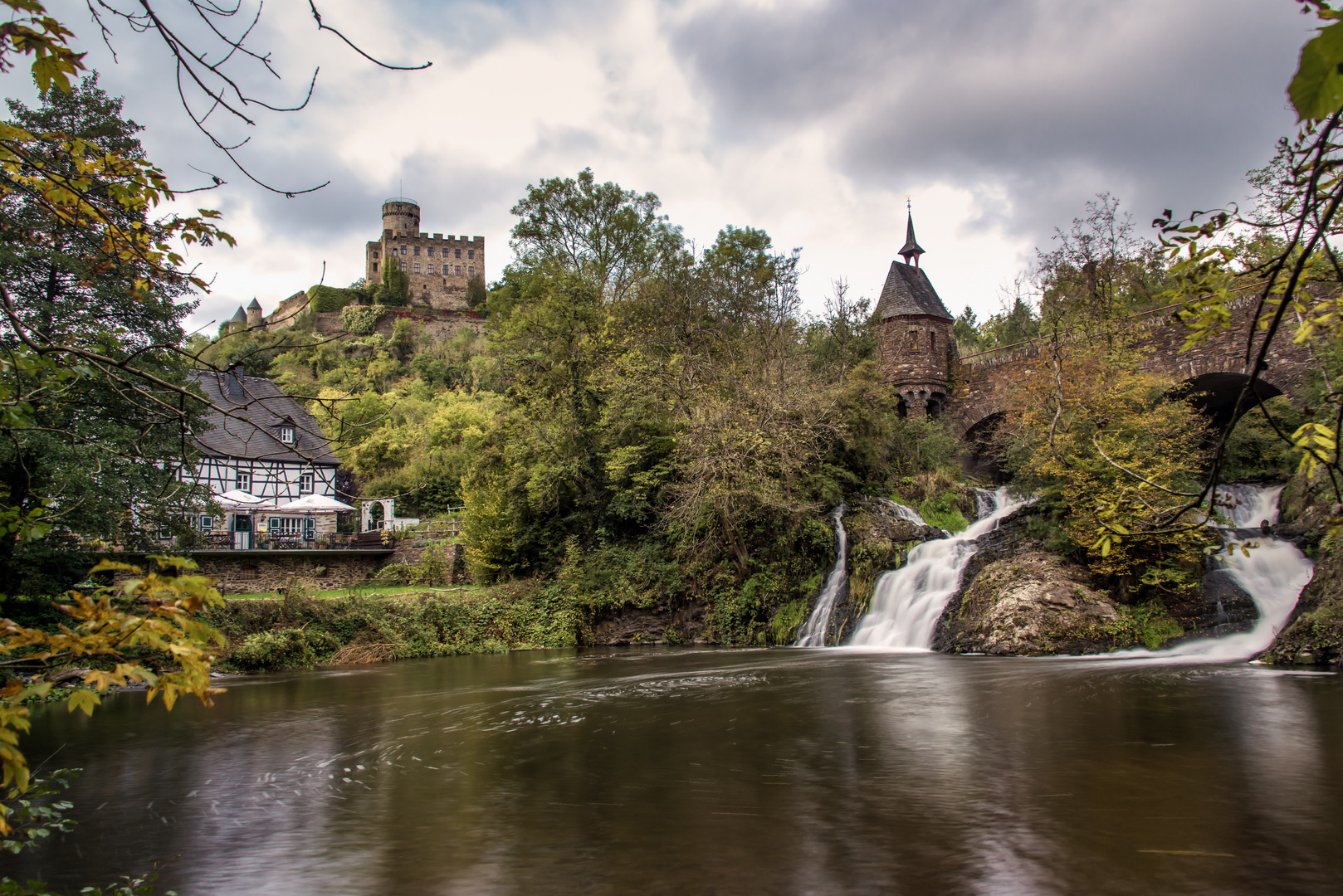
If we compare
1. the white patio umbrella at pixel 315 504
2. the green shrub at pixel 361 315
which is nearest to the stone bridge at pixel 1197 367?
the white patio umbrella at pixel 315 504

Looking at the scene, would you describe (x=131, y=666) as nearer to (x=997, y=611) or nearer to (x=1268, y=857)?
(x=1268, y=857)

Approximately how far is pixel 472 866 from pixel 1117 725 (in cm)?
767

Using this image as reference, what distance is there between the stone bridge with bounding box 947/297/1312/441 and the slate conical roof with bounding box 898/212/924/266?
7.95m

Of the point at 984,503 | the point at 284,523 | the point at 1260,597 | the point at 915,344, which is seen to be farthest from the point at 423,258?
the point at 1260,597

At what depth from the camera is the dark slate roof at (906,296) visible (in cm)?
3628

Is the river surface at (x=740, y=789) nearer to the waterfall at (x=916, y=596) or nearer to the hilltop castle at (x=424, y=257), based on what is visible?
the waterfall at (x=916, y=596)

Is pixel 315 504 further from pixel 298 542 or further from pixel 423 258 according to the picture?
pixel 423 258

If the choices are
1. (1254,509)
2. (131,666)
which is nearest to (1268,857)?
(131,666)

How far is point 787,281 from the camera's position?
111ft

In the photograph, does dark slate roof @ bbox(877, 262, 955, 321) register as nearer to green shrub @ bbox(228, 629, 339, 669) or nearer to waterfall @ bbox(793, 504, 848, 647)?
waterfall @ bbox(793, 504, 848, 647)

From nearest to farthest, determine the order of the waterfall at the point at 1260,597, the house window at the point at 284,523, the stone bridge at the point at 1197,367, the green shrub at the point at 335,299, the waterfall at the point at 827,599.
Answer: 1. the waterfall at the point at 1260,597
2. the waterfall at the point at 827,599
3. the stone bridge at the point at 1197,367
4. the house window at the point at 284,523
5. the green shrub at the point at 335,299

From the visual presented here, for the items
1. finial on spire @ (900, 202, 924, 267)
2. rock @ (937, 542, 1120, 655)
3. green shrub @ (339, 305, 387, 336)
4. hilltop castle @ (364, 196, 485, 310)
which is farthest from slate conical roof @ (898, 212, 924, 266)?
hilltop castle @ (364, 196, 485, 310)

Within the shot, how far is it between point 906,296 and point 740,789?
3215 centimetres

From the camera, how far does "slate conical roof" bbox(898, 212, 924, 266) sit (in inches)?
1558
